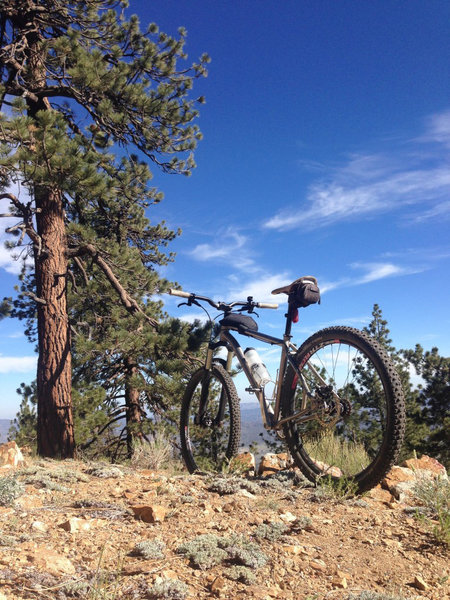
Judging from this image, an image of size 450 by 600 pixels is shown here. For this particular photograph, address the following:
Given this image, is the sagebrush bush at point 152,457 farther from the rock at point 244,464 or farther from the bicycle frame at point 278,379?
the bicycle frame at point 278,379

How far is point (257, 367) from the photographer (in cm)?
504

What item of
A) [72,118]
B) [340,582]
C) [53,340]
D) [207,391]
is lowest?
[340,582]

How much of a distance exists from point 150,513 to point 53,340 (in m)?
6.62

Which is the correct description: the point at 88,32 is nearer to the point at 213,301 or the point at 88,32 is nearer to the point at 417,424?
the point at 213,301

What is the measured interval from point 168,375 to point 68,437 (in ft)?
8.30

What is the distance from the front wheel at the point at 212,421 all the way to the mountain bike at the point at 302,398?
0.01m

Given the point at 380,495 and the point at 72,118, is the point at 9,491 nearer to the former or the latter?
the point at 380,495

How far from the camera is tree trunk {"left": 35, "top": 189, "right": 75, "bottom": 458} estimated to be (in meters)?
8.90

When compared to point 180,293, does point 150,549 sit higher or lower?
lower

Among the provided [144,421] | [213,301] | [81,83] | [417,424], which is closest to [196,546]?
[213,301]

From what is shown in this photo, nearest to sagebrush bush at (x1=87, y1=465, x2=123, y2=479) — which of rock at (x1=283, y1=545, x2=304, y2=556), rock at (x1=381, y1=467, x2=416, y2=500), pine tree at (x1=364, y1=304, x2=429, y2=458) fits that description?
rock at (x1=283, y1=545, x2=304, y2=556)

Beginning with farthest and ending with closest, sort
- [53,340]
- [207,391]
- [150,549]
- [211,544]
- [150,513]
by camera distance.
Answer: [53,340]
[207,391]
[150,513]
[211,544]
[150,549]

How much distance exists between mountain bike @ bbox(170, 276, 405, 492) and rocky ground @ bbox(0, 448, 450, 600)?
45 centimetres

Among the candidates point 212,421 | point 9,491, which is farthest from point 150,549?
point 212,421
